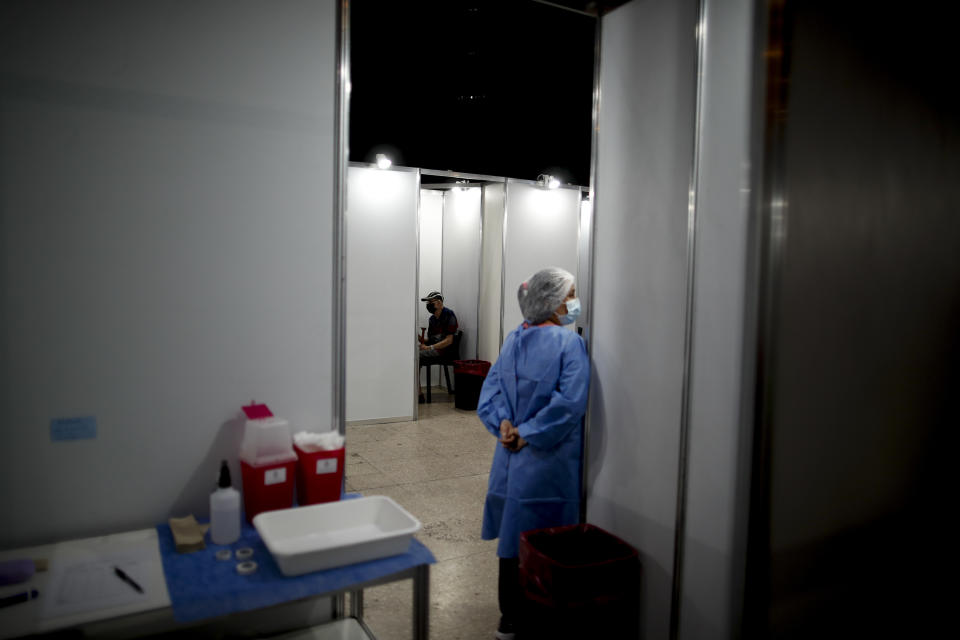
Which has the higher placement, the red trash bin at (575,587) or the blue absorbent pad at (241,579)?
the blue absorbent pad at (241,579)

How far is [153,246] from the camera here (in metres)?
1.95

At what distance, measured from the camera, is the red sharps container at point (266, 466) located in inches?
75.8

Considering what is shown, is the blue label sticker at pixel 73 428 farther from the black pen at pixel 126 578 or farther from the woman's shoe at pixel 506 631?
the woman's shoe at pixel 506 631

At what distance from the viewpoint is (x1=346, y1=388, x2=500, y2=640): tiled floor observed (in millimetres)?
2805

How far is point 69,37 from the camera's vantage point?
182 centimetres

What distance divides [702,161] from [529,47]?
121 inches

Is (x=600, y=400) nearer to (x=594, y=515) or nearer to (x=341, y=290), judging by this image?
(x=594, y=515)

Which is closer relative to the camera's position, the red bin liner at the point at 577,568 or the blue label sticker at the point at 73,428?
the blue label sticker at the point at 73,428

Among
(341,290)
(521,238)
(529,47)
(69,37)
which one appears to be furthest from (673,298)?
(521,238)

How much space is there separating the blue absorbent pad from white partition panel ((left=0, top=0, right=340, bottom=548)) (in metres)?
0.37

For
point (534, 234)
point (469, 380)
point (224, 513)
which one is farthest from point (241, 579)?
point (534, 234)

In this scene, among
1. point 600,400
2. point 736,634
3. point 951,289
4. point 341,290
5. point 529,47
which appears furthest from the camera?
point 529,47

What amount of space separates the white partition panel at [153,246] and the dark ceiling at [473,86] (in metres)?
2.10

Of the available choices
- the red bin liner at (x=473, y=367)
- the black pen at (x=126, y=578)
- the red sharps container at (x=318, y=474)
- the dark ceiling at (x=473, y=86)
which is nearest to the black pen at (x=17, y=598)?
the black pen at (x=126, y=578)
